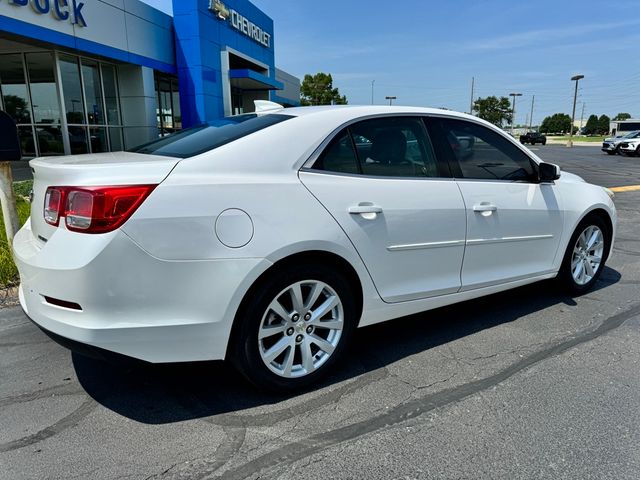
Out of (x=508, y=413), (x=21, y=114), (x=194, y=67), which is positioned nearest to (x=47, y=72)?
(x=21, y=114)

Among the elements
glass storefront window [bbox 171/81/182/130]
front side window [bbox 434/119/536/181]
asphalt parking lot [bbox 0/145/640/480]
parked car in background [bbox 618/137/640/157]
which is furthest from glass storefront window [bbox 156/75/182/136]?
parked car in background [bbox 618/137/640/157]

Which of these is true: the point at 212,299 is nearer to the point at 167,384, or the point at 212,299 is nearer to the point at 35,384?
the point at 167,384

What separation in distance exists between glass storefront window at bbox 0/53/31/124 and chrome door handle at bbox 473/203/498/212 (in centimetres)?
1728

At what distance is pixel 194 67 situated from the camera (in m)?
18.7

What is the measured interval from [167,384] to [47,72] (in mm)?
16352

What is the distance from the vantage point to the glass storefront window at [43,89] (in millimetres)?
15637

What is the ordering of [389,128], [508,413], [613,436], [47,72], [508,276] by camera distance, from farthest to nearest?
[47,72] < [508,276] < [389,128] < [508,413] < [613,436]

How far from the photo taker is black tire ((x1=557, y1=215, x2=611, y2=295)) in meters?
4.36

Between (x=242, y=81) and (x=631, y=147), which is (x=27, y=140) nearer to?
(x=242, y=81)

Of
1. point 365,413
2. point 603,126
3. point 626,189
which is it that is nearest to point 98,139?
point 626,189

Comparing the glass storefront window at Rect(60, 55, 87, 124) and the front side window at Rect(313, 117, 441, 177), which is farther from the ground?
the glass storefront window at Rect(60, 55, 87, 124)

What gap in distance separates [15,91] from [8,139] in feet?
50.3

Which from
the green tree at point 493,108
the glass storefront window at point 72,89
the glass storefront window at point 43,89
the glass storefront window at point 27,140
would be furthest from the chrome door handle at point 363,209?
the green tree at point 493,108

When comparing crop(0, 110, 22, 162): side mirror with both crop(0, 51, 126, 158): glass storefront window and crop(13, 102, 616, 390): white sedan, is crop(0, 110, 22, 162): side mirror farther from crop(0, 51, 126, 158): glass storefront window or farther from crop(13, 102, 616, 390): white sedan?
crop(0, 51, 126, 158): glass storefront window
